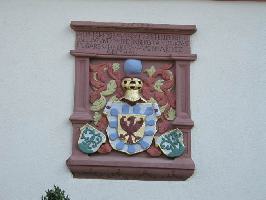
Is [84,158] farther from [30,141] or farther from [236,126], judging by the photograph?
[236,126]

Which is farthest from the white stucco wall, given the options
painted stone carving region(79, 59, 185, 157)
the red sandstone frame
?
painted stone carving region(79, 59, 185, 157)

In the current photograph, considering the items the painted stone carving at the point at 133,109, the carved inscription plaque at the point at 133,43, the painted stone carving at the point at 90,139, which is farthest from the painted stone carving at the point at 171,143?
the carved inscription plaque at the point at 133,43

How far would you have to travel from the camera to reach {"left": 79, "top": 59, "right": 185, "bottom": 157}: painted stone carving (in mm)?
5734

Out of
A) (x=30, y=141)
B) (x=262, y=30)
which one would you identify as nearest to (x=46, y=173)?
(x=30, y=141)

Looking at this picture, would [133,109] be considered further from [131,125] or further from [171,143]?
[171,143]

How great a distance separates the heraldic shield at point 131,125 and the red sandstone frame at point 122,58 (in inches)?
3.6

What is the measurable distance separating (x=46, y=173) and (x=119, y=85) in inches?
36.7

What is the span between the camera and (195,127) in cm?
582

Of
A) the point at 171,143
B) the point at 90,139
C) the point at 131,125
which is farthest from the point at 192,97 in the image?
the point at 90,139

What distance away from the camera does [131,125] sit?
5.77m

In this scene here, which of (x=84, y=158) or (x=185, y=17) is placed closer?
(x=84, y=158)

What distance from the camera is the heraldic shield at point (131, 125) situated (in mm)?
5734

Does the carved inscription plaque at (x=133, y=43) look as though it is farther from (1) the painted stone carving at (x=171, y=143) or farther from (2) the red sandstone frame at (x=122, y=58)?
(1) the painted stone carving at (x=171, y=143)

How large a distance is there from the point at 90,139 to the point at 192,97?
912mm
